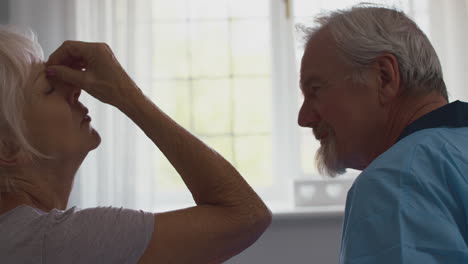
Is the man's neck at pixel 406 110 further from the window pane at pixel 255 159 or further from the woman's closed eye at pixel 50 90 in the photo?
the window pane at pixel 255 159

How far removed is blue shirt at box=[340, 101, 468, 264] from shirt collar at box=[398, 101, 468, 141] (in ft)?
0.32

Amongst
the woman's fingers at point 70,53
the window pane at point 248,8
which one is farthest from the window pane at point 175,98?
the woman's fingers at point 70,53

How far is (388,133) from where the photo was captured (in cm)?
125

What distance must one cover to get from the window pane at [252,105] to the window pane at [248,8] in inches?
14.8

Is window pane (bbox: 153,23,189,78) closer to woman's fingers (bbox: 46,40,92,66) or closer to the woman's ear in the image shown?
woman's fingers (bbox: 46,40,92,66)

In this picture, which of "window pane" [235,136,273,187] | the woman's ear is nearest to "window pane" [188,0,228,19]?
"window pane" [235,136,273,187]

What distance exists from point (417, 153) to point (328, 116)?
1.11 feet

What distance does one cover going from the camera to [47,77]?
48.6 inches

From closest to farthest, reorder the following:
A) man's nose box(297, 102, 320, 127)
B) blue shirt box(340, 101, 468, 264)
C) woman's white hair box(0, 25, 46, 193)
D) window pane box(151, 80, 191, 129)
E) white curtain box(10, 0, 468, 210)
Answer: blue shirt box(340, 101, 468, 264)
woman's white hair box(0, 25, 46, 193)
man's nose box(297, 102, 320, 127)
white curtain box(10, 0, 468, 210)
window pane box(151, 80, 191, 129)

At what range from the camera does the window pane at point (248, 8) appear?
10.9 feet

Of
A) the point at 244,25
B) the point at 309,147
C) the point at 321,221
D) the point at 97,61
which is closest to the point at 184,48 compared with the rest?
the point at 244,25

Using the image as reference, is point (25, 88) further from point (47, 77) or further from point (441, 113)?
point (441, 113)

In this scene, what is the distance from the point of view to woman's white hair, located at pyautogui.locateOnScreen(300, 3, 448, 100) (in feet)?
4.00

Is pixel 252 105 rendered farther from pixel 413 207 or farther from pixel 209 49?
pixel 413 207
